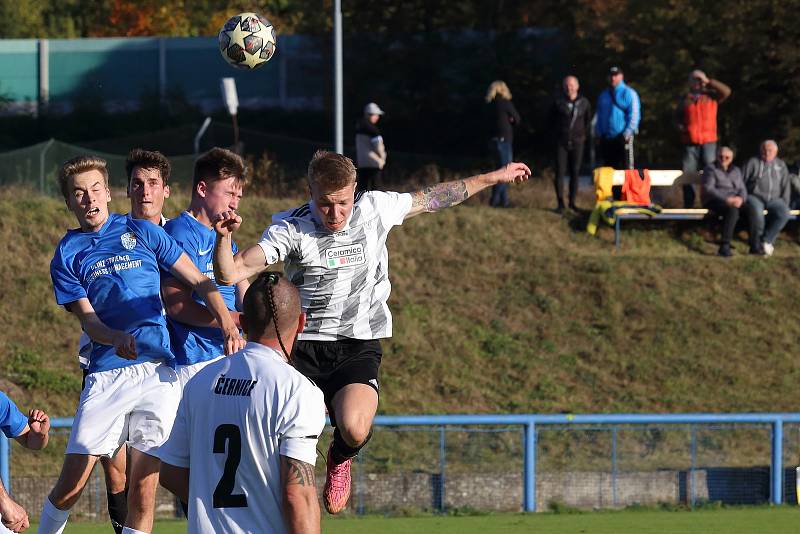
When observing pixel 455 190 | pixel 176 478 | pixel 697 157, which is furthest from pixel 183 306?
pixel 697 157

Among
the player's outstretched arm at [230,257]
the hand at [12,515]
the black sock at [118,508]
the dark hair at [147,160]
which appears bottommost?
the black sock at [118,508]

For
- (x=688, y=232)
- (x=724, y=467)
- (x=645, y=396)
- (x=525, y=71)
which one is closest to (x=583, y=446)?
(x=724, y=467)

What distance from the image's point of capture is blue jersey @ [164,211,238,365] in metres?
7.32

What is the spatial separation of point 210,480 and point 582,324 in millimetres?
13763

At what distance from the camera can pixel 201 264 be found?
7.48 metres

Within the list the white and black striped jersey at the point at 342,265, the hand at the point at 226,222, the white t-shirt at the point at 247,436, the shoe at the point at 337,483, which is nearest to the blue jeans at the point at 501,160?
the white and black striped jersey at the point at 342,265

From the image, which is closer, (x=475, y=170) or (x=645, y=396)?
(x=645, y=396)

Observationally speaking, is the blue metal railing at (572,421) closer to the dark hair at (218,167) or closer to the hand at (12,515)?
the dark hair at (218,167)

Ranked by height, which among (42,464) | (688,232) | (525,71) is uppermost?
(525,71)

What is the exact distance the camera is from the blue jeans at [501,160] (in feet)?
65.1

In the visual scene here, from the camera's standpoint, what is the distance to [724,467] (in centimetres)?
1298

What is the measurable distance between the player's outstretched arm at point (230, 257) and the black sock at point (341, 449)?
1.18 m

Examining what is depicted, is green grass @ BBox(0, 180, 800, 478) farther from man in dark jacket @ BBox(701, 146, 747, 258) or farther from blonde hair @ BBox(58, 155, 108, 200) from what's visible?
blonde hair @ BBox(58, 155, 108, 200)

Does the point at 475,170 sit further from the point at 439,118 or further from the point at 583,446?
the point at 583,446
